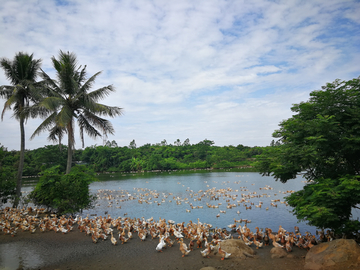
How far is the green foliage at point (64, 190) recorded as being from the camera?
15.8 metres

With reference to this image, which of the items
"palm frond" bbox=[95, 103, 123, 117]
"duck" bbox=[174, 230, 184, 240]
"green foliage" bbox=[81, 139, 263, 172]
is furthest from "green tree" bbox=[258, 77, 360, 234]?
"green foliage" bbox=[81, 139, 263, 172]

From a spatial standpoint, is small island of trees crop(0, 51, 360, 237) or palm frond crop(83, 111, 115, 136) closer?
small island of trees crop(0, 51, 360, 237)

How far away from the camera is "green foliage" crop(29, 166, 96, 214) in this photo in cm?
1577

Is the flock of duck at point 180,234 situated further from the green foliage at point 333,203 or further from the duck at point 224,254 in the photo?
the green foliage at point 333,203

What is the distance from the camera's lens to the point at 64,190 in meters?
15.8

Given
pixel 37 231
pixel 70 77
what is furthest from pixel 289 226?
pixel 70 77

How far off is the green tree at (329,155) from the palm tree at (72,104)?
12.5m

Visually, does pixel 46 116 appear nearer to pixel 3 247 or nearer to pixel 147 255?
pixel 3 247

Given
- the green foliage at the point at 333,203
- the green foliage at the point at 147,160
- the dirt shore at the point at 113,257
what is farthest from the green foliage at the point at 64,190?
the green foliage at the point at 147,160

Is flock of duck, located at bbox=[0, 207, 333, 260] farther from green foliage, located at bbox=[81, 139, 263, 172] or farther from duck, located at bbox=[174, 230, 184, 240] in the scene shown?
green foliage, located at bbox=[81, 139, 263, 172]

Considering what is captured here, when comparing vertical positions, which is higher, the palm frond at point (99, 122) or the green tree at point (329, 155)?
the palm frond at point (99, 122)

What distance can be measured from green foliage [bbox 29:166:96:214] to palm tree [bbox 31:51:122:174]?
103 centimetres

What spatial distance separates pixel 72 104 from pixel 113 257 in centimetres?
1128

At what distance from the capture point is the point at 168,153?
314ft
